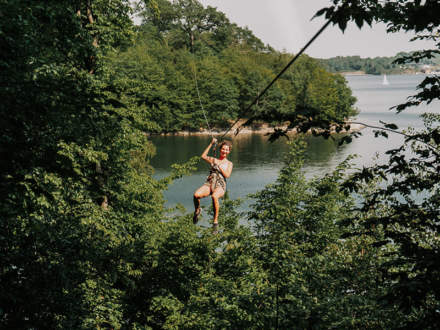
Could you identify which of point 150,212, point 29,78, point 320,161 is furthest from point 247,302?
point 320,161

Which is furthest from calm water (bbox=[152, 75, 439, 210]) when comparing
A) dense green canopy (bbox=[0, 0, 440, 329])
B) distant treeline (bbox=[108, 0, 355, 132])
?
dense green canopy (bbox=[0, 0, 440, 329])

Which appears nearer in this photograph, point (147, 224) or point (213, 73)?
point (147, 224)

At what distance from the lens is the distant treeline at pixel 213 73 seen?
59.7 metres

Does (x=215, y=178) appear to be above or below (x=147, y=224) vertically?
above

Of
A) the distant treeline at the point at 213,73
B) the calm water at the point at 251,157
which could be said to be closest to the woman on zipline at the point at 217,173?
the calm water at the point at 251,157

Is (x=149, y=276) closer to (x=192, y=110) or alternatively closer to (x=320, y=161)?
(x=320, y=161)

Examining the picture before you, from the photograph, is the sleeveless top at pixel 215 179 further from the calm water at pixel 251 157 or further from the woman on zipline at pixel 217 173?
the calm water at pixel 251 157

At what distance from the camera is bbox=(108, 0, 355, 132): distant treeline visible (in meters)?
59.7

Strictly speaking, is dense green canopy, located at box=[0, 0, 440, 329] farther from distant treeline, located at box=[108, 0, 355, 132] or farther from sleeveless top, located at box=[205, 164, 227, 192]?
distant treeline, located at box=[108, 0, 355, 132]

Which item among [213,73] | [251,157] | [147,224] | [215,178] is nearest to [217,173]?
[215,178]

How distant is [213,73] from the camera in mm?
65562

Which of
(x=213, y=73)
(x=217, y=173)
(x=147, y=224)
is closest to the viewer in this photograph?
(x=217, y=173)

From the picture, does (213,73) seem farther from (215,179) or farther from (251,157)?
(215,179)

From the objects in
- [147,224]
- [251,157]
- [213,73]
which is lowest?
[251,157]
